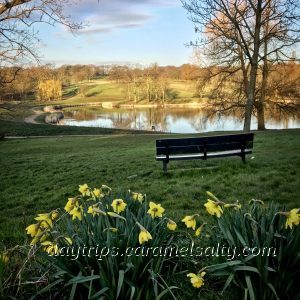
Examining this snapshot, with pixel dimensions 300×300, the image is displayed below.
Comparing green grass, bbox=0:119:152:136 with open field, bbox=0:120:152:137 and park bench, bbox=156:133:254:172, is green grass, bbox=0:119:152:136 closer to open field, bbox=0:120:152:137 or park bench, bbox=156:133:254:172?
open field, bbox=0:120:152:137

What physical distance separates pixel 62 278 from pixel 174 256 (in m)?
0.96

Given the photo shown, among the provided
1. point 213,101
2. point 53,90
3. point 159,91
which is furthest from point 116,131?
point 53,90

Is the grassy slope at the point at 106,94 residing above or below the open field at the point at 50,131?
above

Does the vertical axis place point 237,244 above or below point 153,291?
above

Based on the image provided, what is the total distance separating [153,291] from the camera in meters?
2.85

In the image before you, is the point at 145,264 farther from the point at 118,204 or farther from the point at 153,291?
the point at 118,204

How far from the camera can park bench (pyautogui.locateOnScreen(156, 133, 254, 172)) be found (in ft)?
31.9

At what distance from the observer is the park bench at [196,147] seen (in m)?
9.72

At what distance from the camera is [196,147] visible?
982 cm

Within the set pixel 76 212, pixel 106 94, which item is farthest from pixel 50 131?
pixel 106 94

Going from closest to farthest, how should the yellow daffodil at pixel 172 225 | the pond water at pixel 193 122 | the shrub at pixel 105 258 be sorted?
the shrub at pixel 105 258
the yellow daffodil at pixel 172 225
the pond water at pixel 193 122

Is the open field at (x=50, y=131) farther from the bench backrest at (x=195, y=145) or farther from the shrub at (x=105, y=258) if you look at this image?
the shrub at (x=105, y=258)

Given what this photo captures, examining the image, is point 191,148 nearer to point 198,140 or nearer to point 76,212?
point 198,140

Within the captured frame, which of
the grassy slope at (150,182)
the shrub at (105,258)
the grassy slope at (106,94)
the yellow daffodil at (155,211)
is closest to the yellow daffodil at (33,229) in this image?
the shrub at (105,258)
